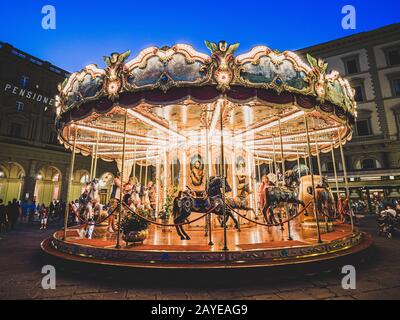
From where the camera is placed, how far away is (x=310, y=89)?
614cm

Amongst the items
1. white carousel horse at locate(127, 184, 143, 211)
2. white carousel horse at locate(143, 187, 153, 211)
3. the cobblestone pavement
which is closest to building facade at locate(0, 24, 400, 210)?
white carousel horse at locate(143, 187, 153, 211)

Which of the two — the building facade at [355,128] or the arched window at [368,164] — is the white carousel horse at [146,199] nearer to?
the building facade at [355,128]

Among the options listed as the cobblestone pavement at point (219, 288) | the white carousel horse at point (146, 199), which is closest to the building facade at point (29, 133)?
the white carousel horse at point (146, 199)

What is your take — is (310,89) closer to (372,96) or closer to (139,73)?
(139,73)

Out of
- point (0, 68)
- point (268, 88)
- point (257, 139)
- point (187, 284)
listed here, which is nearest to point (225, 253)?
point (187, 284)

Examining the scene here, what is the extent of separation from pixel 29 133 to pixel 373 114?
36.3m

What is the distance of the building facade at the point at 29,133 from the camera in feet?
74.5

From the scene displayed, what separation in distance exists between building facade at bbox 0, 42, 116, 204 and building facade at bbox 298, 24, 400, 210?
25344 millimetres

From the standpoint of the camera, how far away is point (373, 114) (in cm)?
2408

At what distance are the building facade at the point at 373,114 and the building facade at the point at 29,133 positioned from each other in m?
25.3

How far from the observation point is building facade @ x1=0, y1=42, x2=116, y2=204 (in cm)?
2271

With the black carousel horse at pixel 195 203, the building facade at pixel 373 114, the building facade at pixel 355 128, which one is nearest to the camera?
the black carousel horse at pixel 195 203
